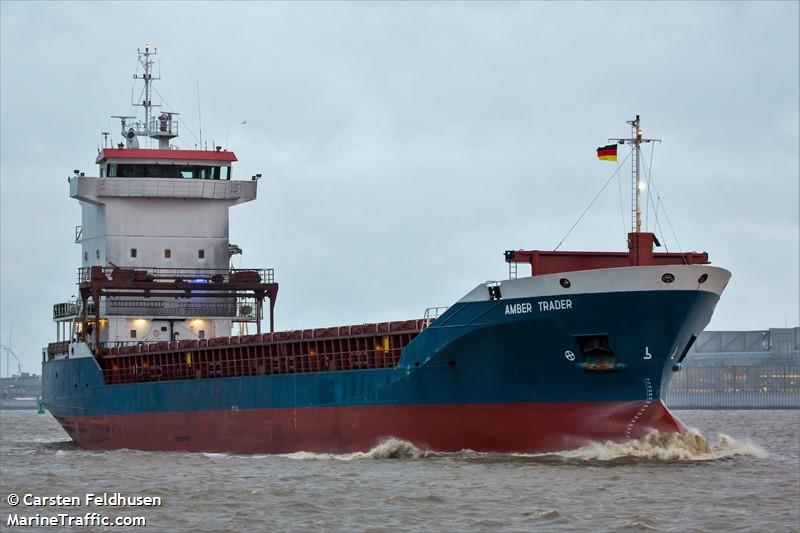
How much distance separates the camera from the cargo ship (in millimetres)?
31469

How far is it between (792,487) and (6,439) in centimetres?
3659

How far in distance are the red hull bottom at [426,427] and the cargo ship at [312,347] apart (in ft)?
0.14

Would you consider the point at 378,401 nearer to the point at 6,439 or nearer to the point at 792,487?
the point at 792,487

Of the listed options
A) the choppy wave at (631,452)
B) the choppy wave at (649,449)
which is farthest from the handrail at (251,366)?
the choppy wave at (649,449)

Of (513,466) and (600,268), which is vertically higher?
(600,268)

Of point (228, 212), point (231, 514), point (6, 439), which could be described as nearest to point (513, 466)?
point (231, 514)

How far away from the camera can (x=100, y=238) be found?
1917 inches

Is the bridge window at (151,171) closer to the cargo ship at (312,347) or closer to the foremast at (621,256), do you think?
the cargo ship at (312,347)

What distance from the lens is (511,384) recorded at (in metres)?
32.4

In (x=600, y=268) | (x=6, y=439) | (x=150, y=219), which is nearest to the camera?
(x=600, y=268)

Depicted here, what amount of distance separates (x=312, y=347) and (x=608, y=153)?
33.2 feet

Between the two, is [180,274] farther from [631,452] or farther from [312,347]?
[631,452]

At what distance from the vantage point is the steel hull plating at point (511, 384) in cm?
3133

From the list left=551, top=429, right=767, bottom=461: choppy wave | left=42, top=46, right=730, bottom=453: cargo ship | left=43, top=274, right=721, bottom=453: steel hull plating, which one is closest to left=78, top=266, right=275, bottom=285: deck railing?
left=42, top=46, right=730, bottom=453: cargo ship
